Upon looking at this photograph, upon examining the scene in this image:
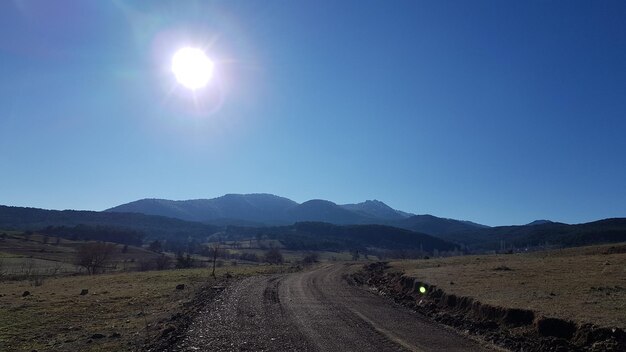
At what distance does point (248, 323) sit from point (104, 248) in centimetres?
8304

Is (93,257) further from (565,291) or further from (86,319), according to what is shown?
(565,291)

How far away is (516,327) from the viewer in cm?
1658

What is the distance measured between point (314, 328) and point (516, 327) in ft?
23.6

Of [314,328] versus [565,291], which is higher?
[565,291]

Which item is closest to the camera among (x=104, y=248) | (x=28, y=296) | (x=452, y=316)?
(x=452, y=316)

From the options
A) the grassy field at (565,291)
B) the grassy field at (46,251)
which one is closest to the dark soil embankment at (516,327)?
the grassy field at (565,291)

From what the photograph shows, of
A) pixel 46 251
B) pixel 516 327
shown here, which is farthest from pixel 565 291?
pixel 46 251

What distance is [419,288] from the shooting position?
30797 mm

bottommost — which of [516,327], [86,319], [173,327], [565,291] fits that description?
[86,319]

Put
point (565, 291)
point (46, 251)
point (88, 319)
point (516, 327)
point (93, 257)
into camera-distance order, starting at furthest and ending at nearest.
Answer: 1. point (46, 251)
2. point (93, 257)
3. point (565, 291)
4. point (88, 319)
5. point (516, 327)

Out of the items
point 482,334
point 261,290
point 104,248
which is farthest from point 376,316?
point 104,248

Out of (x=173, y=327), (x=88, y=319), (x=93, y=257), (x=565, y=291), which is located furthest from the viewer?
(x=93, y=257)

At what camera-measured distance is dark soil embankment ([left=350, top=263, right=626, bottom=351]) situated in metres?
13.2

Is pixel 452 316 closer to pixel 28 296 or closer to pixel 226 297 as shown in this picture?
pixel 226 297
